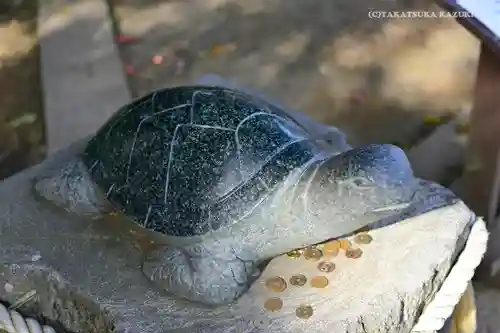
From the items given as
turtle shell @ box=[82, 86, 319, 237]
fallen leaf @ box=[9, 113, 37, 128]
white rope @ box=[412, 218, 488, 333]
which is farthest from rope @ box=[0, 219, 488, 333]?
fallen leaf @ box=[9, 113, 37, 128]

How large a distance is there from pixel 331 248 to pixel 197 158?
264 mm

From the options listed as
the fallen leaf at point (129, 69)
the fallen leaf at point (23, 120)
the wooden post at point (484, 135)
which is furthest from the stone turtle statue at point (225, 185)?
the fallen leaf at point (129, 69)

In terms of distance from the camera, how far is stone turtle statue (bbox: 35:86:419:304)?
3.18ft

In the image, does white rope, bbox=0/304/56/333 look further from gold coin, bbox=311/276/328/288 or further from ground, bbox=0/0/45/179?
ground, bbox=0/0/45/179

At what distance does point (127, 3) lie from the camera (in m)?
2.51

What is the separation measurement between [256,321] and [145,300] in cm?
17

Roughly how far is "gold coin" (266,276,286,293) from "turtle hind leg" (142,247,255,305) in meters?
0.03

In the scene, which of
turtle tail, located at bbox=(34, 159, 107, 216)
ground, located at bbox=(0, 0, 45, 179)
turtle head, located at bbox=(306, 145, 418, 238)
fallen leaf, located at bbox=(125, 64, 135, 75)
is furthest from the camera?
fallen leaf, located at bbox=(125, 64, 135, 75)

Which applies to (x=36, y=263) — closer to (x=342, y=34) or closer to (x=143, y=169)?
(x=143, y=169)

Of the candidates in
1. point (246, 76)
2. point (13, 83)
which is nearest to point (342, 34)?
A: point (246, 76)

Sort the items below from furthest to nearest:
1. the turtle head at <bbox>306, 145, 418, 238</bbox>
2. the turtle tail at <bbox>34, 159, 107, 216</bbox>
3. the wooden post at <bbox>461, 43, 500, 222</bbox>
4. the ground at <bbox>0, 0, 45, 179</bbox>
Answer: the ground at <bbox>0, 0, 45, 179</bbox> → the wooden post at <bbox>461, 43, 500, 222</bbox> → the turtle tail at <bbox>34, 159, 107, 216</bbox> → the turtle head at <bbox>306, 145, 418, 238</bbox>

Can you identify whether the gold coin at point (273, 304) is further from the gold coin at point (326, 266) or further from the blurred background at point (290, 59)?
the blurred background at point (290, 59)

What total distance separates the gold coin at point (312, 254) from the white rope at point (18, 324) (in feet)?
1.31

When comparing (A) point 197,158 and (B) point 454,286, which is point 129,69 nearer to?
(A) point 197,158
